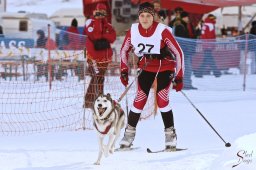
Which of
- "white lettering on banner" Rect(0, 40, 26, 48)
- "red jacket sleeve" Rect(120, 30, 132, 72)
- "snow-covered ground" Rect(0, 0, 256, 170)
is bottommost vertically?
"snow-covered ground" Rect(0, 0, 256, 170)

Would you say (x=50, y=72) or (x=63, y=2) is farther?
(x=63, y=2)

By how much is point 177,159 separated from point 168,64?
1003mm

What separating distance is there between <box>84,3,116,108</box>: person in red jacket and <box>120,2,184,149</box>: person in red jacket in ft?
8.52

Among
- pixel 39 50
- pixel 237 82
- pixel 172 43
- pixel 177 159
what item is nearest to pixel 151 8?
pixel 172 43

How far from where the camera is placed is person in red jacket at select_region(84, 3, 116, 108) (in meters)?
9.32

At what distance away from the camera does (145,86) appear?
6637mm

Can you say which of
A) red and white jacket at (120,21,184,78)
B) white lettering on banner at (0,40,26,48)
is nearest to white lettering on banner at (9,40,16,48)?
white lettering on banner at (0,40,26,48)

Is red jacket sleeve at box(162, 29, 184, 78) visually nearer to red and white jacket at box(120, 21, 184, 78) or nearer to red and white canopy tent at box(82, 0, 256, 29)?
red and white jacket at box(120, 21, 184, 78)

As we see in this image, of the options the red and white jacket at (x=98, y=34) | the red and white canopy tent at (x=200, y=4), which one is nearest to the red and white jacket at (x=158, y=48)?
the red and white jacket at (x=98, y=34)

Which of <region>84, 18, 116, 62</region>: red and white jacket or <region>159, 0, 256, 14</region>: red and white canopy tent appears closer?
<region>84, 18, 116, 62</region>: red and white jacket

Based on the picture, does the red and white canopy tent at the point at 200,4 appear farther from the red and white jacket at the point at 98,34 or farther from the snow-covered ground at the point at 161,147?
the red and white jacket at the point at 98,34

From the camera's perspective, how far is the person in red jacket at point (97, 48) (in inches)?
367

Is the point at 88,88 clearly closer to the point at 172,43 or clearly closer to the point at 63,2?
the point at 172,43

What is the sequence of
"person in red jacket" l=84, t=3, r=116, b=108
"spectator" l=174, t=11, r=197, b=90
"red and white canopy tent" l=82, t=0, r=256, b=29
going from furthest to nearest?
"red and white canopy tent" l=82, t=0, r=256, b=29
"spectator" l=174, t=11, r=197, b=90
"person in red jacket" l=84, t=3, r=116, b=108
